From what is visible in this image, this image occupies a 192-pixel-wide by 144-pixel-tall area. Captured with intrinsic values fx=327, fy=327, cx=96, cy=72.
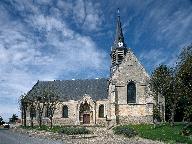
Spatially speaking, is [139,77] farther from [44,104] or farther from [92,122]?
[44,104]

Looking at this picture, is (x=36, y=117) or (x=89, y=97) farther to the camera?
(x=36, y=117)

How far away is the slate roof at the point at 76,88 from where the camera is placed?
6059 centimetres

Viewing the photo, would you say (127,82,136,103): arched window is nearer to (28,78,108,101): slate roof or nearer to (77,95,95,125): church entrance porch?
(28,78,108,101): slate roof

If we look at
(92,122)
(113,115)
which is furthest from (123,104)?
(92,122)

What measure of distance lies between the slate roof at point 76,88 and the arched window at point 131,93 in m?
10.2

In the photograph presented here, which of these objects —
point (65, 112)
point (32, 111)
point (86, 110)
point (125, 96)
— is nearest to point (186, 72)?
point (125, 96)

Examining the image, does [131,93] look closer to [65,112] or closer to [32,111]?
[65,112]

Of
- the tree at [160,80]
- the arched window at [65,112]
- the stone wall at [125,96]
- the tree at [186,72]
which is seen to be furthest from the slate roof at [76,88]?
the tree at [186,72]

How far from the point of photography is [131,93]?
49.2m

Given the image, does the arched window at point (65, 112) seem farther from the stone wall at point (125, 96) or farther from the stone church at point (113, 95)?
the stone wall at point (125, 96)

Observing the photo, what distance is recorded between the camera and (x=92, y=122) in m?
57.6

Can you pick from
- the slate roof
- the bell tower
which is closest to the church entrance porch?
the slate roof

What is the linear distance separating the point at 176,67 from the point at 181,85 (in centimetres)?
279

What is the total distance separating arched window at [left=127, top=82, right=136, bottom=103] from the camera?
160 feet
